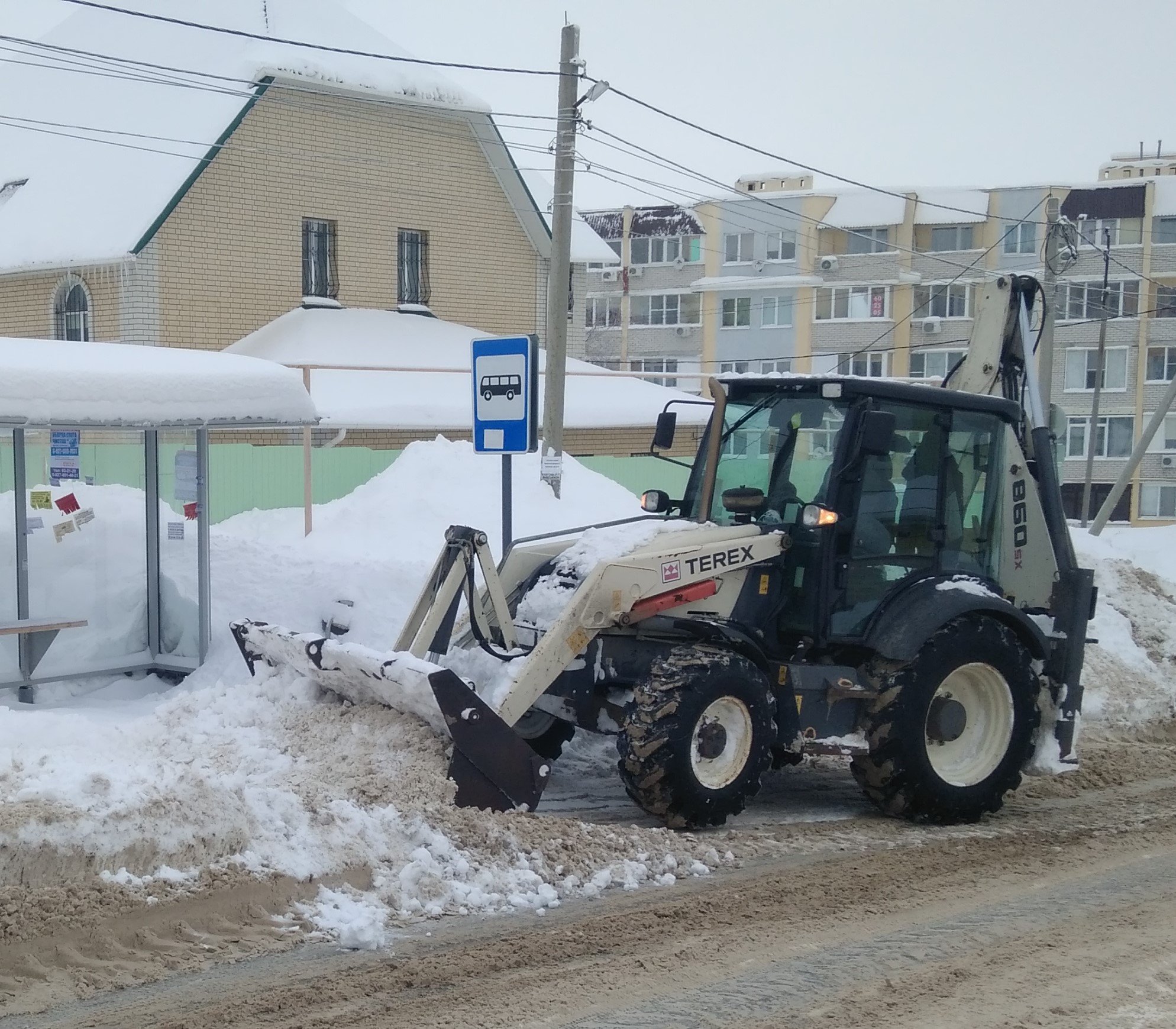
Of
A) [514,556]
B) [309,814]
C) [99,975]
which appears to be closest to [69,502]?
[514,556]

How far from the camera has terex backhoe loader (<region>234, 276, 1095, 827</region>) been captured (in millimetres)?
6906

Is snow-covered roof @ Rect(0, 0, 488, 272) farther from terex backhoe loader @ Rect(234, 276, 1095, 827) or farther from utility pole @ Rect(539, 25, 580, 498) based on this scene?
terex backhoe loader @ Rect(234, 276, 1095, 827)

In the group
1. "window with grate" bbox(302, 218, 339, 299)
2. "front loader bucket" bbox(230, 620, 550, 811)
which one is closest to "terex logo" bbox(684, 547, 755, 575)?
"front loader bucket" bbox(230, 620, 550, 811)

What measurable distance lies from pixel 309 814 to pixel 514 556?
2.29m

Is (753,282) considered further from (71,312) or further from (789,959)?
(789,959)

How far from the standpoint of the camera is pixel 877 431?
284 inches

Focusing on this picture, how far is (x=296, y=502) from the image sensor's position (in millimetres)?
18172

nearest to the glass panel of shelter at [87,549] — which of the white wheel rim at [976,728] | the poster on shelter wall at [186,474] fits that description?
the poster on shelter wall at [186,474]

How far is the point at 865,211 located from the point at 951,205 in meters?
3.19

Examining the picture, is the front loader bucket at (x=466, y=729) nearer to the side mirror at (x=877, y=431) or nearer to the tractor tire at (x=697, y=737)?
the tractor tire at (x=697, y=737)

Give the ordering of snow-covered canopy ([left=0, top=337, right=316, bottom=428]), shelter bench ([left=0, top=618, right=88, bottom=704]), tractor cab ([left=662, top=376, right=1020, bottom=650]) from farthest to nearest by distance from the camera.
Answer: shelter bench ([left=0, top=618, right=88, bottom=704]) → snow-covered canopy ([left=0, top=337, right=316, bottom=428]) → tractor cab ([left=662, top=376, right=1020, bottom=650])

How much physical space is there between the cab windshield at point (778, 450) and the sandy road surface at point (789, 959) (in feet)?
6.03

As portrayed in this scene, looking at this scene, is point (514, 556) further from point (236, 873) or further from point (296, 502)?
point (296, 502)

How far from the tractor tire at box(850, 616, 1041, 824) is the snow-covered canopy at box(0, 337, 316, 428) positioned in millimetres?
5036
